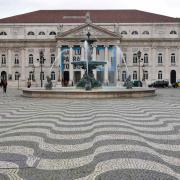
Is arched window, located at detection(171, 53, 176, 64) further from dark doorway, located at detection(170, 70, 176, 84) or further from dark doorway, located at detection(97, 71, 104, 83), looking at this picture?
dark doorway, located at detection(97, 71, 104, 83)

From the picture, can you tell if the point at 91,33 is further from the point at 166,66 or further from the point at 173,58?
the point at 173,58

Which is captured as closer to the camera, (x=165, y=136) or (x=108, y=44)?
(x=165, y=136)

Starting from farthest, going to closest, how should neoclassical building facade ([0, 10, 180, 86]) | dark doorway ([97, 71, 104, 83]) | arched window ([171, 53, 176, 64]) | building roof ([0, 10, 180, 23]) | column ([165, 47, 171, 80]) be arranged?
1. dark doorway ([97, 71, 104, 83])
2. arched window ([171, 53, 176, 64])
3. column ([165, 47, 171, 80])
4. building roof ([0, 10, 180, 23])
5. neoclassical building facade ([0, 10, 180, 86])

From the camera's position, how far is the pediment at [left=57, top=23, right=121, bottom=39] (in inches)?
2293

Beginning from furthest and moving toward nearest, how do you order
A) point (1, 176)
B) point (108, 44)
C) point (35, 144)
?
point (108, 44), point (35, 144), point (1, 176)

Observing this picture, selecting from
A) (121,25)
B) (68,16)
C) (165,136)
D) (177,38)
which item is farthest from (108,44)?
(165,136)

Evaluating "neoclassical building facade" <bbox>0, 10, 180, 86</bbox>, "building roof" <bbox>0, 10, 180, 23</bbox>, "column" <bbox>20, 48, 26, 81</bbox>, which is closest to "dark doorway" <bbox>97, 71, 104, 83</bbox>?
"neoclassical building facade" <bbox>0, 10, 180, 86</bbox>

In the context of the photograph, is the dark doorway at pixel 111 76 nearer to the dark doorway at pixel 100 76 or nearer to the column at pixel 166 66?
the dark doorway at pixel 100 76

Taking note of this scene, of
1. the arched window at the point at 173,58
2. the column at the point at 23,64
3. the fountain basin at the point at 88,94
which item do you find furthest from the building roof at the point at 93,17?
the fountain basin at the point at 88,94

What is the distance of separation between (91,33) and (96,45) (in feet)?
9.59

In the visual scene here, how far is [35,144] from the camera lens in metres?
5.96

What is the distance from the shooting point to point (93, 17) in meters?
62.6

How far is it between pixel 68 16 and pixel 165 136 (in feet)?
194

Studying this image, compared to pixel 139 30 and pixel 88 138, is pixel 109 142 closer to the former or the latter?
pixel 88 138
